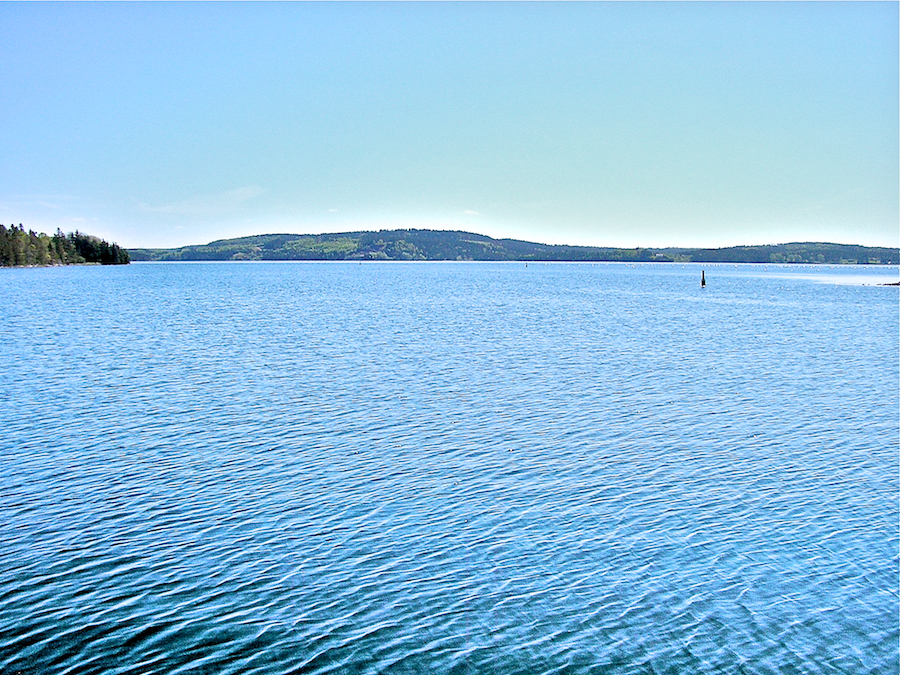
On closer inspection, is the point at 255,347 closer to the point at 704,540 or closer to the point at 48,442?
the point at 48,442

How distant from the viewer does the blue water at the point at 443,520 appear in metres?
13.6

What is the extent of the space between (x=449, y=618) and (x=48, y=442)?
17.4 m

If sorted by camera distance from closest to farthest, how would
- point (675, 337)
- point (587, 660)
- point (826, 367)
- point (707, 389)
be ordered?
point (587, 660) < point (707, 389) < point (826, 367) < point (675, 337)

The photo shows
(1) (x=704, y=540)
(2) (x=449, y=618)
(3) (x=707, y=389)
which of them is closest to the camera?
(2) (x=449, y=618)

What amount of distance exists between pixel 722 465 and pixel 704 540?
264 inches

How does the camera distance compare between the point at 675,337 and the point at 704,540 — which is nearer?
the point at 704,540

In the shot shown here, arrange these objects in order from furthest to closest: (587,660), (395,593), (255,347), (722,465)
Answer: (255,347)
(722,465)
(395,593)
(587,660)

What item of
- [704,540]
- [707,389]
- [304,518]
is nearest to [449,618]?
[304,518]

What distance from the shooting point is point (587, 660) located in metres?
13.2

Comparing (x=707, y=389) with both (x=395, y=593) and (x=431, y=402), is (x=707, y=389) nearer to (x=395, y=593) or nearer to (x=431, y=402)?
(x=431, y=402)

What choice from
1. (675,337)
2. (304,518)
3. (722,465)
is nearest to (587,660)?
(304,518)

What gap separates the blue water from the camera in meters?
13.6

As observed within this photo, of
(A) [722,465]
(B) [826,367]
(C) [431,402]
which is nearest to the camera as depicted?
(A) [722,465]

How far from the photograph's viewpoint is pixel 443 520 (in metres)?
19.4
